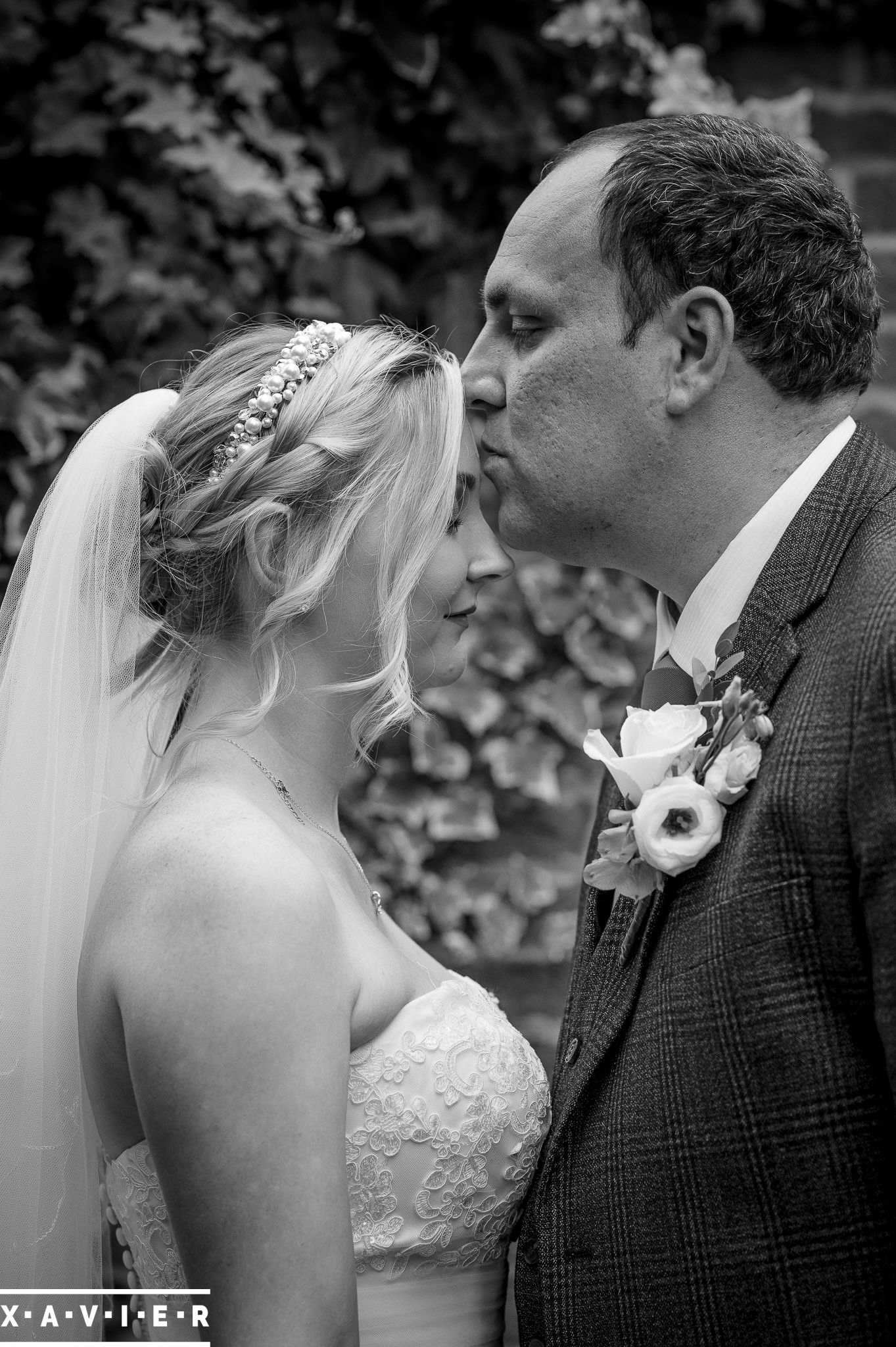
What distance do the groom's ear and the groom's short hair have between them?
23 millimetres

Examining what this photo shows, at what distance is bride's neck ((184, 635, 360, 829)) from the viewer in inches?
91.2

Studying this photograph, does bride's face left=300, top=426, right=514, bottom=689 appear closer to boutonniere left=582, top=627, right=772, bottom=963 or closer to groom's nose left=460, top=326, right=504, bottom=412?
groom's nose left=460, top=326, right=504, bottom=412

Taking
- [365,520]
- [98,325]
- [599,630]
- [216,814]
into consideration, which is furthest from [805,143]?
[216,814]

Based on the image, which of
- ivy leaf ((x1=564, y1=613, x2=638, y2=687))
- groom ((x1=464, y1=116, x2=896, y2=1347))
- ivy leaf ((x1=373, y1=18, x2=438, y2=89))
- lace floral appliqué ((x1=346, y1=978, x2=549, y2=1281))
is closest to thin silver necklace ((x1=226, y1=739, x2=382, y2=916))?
lace floral appliqué ((x1=346, y1=978, x2=549, y2=1281))

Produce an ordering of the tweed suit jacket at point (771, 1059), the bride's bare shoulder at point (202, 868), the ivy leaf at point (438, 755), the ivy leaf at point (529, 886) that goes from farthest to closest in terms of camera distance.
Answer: the ivy leaf at point (529, 886) → the ivy leaf at point (438, 755) → the bride's bare shoulder at point (202, 868) → the tweed suit jacket at point (771, 1059)

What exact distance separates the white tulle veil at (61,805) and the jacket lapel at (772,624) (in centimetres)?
84

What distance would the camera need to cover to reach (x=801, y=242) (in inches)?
91.7

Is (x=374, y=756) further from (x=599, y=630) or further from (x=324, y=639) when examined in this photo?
(x=324, y=639)

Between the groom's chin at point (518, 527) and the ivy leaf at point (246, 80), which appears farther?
the ivy leaf at point (246, 80)

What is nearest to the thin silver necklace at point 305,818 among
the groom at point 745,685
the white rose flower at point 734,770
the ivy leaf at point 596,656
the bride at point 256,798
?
the bride at point 256,798

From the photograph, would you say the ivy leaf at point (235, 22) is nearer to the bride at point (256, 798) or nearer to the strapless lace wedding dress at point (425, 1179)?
the bride at point (256, 798)

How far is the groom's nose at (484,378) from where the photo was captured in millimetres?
2549

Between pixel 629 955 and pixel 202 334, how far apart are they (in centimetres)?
220

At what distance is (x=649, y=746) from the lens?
6.90 feet
